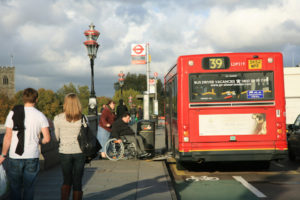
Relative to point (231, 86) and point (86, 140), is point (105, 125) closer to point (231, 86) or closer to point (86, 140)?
point (231, 86)

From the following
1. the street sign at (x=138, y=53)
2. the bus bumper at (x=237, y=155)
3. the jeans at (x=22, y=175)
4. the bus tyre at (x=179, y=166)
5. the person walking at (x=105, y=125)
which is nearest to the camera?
the jeans at (x=22, y=175)

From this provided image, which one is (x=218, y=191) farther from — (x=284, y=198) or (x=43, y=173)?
(x=43, y=173)

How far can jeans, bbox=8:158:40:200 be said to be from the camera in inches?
202

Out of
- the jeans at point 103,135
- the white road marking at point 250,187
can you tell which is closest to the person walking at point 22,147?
the white road marking at point 250,187

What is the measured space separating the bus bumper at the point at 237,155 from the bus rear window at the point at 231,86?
1208 mm

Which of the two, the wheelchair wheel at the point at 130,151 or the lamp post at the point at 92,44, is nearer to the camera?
the wheelchair wheel at the point at 130,151

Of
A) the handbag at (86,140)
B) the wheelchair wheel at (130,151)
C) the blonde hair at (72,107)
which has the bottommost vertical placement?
the wheelchair wheel at (130,151)

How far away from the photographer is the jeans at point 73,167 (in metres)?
5.84

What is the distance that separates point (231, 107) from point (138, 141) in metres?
4.08

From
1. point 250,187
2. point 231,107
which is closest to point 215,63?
point 231,107

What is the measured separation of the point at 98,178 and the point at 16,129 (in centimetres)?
472

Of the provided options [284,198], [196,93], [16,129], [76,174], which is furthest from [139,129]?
[16,129]

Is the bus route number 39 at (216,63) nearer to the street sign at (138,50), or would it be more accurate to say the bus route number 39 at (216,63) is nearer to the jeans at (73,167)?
Answer: the jeans at (73,167)

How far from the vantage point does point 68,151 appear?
5816 mm
